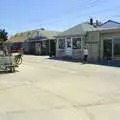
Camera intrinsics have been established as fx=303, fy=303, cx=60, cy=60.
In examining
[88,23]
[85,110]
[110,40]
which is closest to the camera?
[85,110]

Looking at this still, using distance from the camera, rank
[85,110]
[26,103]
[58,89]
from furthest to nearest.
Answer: [58,89] < [26,103] < [85,110]

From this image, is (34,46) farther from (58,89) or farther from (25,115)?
(25,115)

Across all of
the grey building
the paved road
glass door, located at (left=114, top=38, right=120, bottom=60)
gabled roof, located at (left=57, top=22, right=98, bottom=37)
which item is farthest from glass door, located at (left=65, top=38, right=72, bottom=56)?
the paved road

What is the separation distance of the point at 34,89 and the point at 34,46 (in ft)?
130

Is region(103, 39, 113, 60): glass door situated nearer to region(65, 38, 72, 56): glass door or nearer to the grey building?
the grey building

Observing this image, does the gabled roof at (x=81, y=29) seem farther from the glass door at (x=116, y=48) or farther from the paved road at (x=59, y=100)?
the paved road at (x=59, y=100)

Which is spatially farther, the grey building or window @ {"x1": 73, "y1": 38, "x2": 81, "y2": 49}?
window @ {"x1": 73, "y1": 38, "x2": 81, "y2": 49}

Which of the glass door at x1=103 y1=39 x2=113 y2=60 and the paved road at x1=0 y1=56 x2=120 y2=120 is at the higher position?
the glass door at x1=103 y1=39 x2=113 y2=60

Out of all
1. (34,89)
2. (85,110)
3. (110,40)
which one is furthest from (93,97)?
(110,40)

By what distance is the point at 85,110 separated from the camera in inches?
348

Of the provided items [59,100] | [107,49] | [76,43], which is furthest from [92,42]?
[59,100]

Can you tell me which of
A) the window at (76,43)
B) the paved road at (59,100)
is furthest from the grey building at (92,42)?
the paved road at (59,100)

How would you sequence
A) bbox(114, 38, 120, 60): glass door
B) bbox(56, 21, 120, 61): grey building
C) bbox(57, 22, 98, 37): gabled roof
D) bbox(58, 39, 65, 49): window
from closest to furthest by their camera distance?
bbox(114, 38, 120, 60): glass door, bbox(56, 21, 120, 61): grey building, bbox(57, 22, 98, 37): gabled roof, bbox(58, 39, 65, 49): window

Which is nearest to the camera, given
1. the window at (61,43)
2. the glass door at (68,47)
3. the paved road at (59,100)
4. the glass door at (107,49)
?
the paved road at (59,100)
